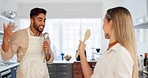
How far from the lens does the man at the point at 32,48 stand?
186 cm

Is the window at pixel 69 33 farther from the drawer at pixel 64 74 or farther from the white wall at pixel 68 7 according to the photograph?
the drawer at pixel 64 74

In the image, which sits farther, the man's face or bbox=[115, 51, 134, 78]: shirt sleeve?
the man's face

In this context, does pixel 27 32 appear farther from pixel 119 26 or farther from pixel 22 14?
pixel 22 14

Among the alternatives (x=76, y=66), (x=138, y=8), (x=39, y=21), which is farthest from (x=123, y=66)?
(x=76, y=66)

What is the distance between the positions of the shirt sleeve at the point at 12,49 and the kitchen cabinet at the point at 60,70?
3554mm

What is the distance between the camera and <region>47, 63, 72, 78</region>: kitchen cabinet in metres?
5.41

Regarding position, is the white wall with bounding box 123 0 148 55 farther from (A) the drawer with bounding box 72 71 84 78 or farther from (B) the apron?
(B) the apron

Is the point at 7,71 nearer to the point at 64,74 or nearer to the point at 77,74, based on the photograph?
the point at 64,74

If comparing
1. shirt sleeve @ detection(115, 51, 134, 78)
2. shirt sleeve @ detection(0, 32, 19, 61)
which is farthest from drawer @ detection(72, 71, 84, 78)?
shirt sleeve @ detection(115, 51, 134, 78)

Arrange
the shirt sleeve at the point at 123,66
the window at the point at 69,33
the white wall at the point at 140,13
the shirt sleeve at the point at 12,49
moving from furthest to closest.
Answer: the window at the point at 69,33 < the white wall at the point at 140,13 < the shirt sleeve at the point at 12,49 < the shirt sleeve at the point at 123,66

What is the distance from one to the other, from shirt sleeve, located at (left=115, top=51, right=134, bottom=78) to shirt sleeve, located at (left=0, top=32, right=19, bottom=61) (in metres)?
0.99

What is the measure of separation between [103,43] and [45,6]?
1838mm

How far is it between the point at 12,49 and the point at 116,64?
100cm

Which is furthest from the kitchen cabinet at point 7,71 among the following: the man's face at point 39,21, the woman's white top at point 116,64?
the woman's white top at point 116,64
